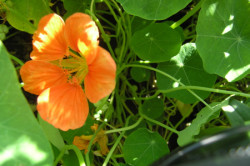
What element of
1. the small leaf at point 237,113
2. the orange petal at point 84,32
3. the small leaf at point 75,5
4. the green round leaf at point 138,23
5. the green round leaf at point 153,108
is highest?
the orange petal at point 84,32

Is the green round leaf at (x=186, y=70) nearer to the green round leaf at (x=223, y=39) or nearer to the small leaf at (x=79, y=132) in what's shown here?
the green round leaf at (x=223, y=39)

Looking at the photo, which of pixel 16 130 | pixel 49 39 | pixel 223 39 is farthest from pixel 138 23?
pixel 16 130

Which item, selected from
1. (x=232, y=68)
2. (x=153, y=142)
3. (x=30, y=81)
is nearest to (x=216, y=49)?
(x=232, y=68)

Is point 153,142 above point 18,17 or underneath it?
underneath

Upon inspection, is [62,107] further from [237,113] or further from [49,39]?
[237,113]

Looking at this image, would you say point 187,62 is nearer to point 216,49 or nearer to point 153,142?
point 216,49

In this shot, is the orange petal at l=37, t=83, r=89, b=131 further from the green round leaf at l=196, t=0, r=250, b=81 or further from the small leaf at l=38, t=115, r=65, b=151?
Answer: the green round leaf at l=196, t=0, r=250, b=81

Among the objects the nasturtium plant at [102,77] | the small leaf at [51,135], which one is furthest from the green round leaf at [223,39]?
the small leaf at [51,135]
